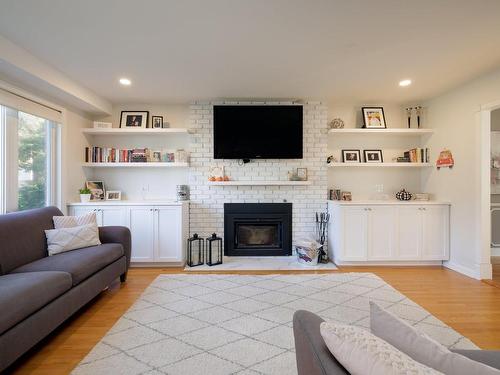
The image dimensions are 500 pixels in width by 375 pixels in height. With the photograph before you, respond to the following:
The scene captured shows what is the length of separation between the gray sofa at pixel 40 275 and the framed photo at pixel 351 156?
3349mm

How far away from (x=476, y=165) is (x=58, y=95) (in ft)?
17.0

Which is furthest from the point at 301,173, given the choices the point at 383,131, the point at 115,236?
the point at 115,236

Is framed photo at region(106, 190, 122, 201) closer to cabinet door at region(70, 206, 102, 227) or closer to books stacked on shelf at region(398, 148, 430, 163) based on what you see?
cabinet door at region(70, 206, 102, 227)

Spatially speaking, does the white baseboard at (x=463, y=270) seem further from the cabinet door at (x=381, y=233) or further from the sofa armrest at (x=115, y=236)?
the sofa armrest at (x=115, y=236)

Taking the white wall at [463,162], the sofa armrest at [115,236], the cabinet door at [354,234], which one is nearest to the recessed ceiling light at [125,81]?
the sofa armrest at [115,236]

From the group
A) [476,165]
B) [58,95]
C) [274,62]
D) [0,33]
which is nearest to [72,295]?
[0,33]

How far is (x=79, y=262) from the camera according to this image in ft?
8.30

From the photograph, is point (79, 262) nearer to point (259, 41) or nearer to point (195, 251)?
point (195, 251)

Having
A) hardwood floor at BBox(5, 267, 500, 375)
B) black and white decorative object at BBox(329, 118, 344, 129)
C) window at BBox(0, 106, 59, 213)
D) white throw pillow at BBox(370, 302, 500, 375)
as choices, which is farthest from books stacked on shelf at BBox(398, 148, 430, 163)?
window at BBox(0, 106, 59, 213)

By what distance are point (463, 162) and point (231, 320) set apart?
11.5 feet

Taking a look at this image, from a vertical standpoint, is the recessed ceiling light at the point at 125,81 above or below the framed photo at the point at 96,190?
above

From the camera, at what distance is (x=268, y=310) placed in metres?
2.65

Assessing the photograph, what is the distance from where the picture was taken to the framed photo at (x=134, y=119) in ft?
14.8

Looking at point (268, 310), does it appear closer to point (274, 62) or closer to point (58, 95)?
point (274, 62)
